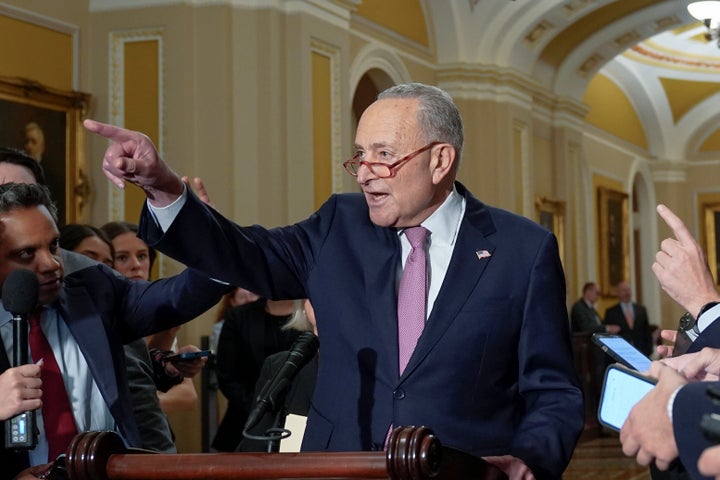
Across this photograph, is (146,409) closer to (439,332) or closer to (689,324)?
(439,332)

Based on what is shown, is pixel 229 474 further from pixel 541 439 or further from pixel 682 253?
pixel 682 253

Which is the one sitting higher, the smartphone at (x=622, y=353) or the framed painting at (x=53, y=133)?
the framed painting at (x=53, y=133)

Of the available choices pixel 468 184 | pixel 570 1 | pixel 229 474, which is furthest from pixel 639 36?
pixel 229 474

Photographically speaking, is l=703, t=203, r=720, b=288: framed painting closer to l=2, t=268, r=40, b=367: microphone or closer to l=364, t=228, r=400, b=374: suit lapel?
l=364, t=228, r=400, b=374: suit lapel

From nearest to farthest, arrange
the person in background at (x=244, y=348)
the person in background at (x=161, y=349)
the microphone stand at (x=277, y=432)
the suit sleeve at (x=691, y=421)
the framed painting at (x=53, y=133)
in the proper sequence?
the suit sleeve at (x=691, y=421) < the microphone stand at (x=277, y=432) < the person in background at (x=161, y=349) < the person in background at (x=244, y=348) < the framed painting at (x=53, y=133)

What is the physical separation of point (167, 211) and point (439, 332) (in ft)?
2.20

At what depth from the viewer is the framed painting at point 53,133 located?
8.41 m

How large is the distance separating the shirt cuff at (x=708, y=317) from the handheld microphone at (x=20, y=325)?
157 cm

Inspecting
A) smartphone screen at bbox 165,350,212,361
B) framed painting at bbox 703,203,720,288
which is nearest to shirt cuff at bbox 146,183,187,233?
smartphone screen at bbox 165,350,212,361

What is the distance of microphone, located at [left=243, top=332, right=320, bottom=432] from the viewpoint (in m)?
2.34

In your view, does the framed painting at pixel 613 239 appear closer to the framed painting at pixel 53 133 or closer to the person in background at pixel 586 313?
the person in background at pixel 586 313

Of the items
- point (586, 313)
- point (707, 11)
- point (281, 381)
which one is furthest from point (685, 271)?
point (586, 313)

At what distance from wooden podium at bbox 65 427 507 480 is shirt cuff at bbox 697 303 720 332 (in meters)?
0.85

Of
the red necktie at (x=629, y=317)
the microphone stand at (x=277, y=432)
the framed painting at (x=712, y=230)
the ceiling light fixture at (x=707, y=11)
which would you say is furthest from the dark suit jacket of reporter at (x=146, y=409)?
the framed painting at (x=712, y=230)
